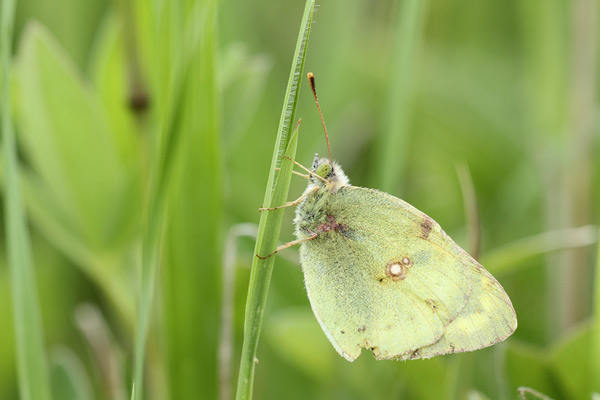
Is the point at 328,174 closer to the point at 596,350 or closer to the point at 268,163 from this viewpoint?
the point at 596,350

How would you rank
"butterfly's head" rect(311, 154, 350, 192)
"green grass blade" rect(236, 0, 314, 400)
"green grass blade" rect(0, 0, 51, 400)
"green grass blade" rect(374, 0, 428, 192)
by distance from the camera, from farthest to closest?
"green grass blade" rect(374, 0, 428, 192) → "butterfly's head" rect(311, 154, 350, 192) → "green grass blade" rect(0, 0, 51, 400) → "green grass blade" rect(236, 0, 314, 400)

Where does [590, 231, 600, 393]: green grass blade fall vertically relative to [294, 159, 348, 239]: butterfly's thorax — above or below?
below

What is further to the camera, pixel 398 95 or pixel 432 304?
pixel 398 95

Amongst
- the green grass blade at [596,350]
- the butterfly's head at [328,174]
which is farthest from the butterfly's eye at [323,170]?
the green grass blade at [596,350]

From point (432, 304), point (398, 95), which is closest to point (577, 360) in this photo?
point (432, 304)

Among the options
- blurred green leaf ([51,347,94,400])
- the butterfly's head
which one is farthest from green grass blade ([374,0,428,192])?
blurred green leaf ([51,347,94,400])

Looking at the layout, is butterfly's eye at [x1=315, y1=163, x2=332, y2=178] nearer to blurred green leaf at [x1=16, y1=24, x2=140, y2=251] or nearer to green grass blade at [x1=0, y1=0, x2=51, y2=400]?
blurred green leaf at [x1=16, y1=24, x2=140, y2=251]
